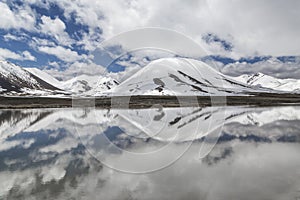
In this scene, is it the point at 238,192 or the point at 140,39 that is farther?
the point at 140,39

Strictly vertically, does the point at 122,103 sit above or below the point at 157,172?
above

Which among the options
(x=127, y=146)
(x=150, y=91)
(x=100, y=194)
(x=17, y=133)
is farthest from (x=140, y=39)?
(x=150, y=91)

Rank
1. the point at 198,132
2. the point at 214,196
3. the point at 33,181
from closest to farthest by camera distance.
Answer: the point at 214,196, the point at 33,181, the point at 198,132

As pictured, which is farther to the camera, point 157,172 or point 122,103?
point 122,103

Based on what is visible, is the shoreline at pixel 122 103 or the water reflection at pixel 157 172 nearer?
the water reflection at pixel 157 172

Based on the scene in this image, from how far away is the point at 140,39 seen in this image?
21.6 m

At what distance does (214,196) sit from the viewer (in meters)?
11.5

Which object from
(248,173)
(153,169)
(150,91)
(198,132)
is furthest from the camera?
(150,91)

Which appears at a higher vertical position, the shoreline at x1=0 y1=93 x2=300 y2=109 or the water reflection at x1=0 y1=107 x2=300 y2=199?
the shoreline at x1=0 y1=93 x2=300 y2=109

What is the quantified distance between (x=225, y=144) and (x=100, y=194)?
13.8m

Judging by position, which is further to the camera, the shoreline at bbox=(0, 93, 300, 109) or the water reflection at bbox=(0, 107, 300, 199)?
the shoreline at bbox=(0, 93, 300, 109)

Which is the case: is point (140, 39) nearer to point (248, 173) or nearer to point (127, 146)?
point (127, 146)

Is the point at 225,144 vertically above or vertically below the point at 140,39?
below

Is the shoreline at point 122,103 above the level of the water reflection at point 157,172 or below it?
above
